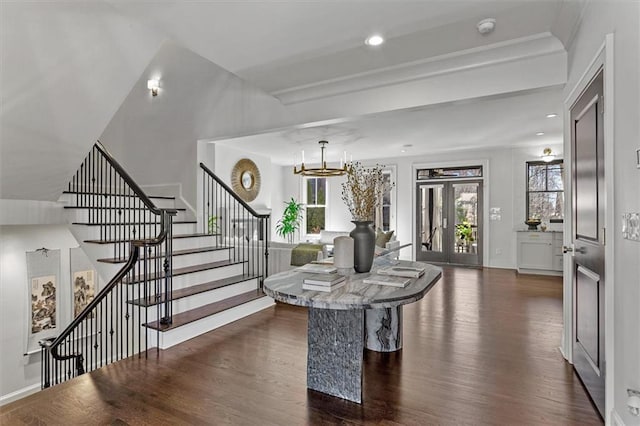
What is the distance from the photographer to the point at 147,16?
274 centimetres

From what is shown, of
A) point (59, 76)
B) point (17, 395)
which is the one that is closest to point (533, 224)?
point (59, 76)

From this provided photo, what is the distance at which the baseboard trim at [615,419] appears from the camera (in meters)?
1.78

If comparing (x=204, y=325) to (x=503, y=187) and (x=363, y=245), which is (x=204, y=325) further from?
(x=503, y=187)

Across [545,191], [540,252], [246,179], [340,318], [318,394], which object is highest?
[246,179]

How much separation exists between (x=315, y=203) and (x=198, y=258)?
554 centimetres

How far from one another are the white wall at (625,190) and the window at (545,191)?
6144 mm

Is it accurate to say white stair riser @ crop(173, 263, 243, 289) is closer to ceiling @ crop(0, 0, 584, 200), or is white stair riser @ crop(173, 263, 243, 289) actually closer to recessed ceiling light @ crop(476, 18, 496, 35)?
ceiling @ crop(0, 0, 584, 200)

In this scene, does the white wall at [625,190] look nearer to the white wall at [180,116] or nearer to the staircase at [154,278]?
the staircase at [154,278]

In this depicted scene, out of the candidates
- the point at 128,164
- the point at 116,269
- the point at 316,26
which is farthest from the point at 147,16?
the point at 128,164

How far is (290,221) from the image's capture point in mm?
9461

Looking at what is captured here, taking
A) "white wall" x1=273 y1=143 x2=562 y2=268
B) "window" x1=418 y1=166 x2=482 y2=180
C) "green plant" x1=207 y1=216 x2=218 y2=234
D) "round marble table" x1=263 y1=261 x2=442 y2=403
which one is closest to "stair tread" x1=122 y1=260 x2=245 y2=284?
"green plant" x1=207 y1=216 x2=218 y2=234

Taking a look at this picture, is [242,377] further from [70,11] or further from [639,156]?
[70,11]

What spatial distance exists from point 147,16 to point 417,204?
7.07 metres

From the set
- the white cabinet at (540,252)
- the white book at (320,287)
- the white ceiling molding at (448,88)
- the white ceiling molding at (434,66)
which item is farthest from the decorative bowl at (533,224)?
the white book at (320,287)
